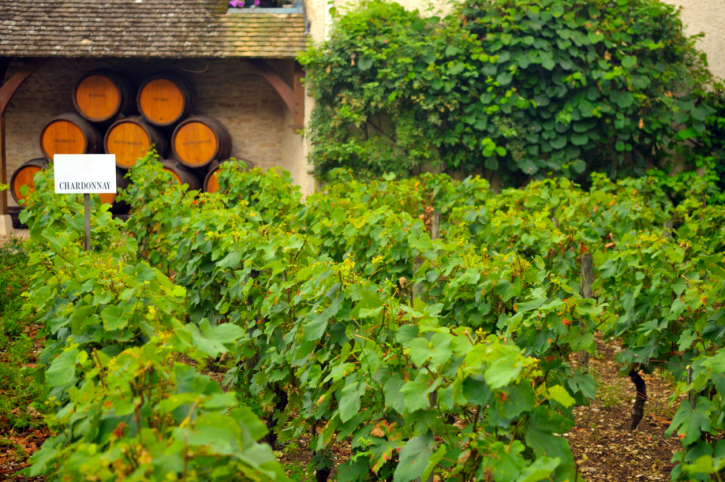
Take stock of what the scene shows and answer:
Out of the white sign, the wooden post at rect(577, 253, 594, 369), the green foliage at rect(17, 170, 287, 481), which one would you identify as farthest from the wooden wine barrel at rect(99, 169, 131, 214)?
the green foliage at rect(17, 170, 287, 481)

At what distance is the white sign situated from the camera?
3.98 meters

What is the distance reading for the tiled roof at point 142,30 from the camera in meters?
8.41

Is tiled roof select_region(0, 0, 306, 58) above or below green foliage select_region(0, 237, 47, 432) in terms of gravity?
above

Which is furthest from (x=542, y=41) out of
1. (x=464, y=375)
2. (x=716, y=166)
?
(x=464, y=375)

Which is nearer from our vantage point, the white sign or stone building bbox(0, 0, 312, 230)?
the white sign

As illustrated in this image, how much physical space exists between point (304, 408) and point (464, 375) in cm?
120

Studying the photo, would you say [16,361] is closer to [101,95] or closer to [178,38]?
[178,38]

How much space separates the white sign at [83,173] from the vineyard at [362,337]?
18 centimetres

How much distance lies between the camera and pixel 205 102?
980cm

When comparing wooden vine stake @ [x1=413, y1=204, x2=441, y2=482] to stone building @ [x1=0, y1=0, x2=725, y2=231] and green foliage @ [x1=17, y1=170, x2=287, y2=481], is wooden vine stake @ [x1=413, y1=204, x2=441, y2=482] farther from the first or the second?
stone building @ [x1=0, y1=0, x2=725, y2=231]

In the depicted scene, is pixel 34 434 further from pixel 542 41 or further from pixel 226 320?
pixel 542 41

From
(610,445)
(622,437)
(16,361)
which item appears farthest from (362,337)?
(16,361)

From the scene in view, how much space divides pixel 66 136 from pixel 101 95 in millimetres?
759

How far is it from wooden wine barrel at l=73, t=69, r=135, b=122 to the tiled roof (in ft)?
2.27
